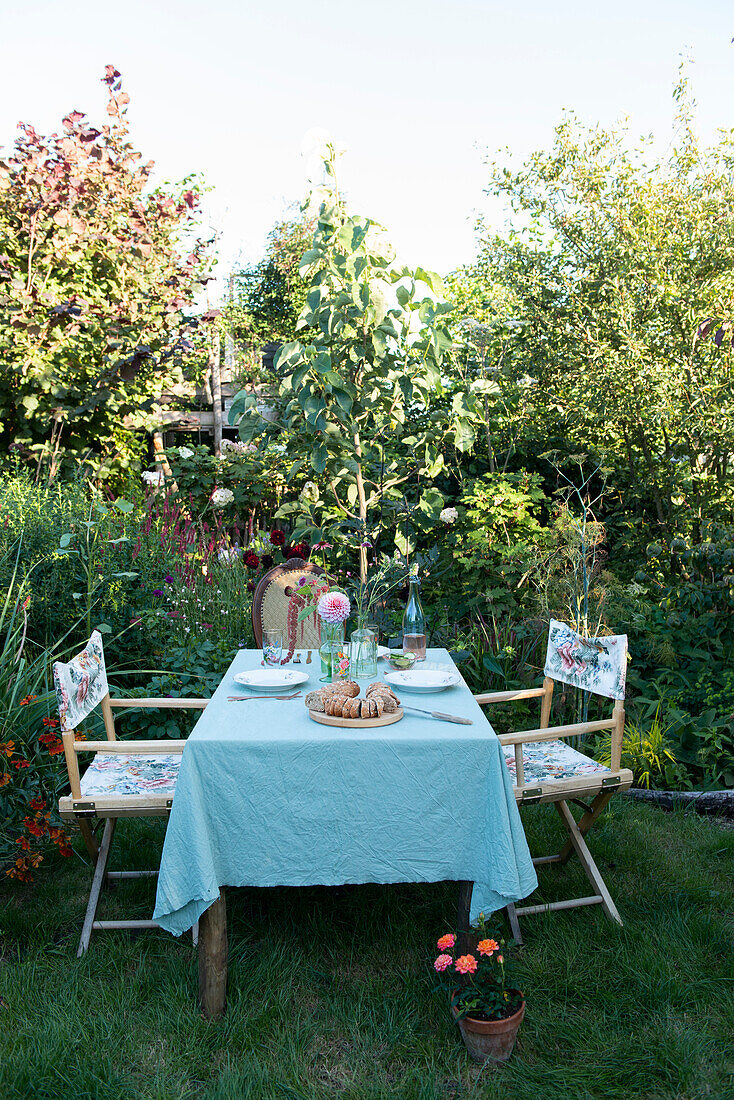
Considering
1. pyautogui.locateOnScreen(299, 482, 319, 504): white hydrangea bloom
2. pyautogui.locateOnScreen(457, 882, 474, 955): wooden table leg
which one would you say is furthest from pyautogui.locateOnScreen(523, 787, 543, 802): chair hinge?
pyautogui.locateOnScreen(299, 482, 319, 504): white hydrangea bloom

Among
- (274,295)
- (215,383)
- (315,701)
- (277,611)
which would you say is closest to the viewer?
(315,701)

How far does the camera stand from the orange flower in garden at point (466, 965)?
68.8 inches

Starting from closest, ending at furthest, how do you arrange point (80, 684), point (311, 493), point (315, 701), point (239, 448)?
point (315, 701)
point (80, 684)
point (311, 493)
point (239, 448)

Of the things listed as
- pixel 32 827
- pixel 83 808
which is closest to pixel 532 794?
pixel 83 808

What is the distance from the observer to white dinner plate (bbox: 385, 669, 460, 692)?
89.7 inches

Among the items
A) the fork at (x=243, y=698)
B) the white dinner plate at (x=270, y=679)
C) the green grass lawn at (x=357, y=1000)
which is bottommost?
the green grass lawn at (x=357, y=1000)

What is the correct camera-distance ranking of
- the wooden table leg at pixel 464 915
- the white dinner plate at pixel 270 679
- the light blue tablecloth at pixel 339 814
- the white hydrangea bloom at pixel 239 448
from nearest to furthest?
the light blue tablecloth at pixel 339 814 → the wooden table leg at pixel 464 915 → the white dinner plate at pixel 270 679 → the white hydrangea bloom at pixel 239 448

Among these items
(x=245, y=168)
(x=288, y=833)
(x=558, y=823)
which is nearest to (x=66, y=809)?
(x=288, y=833)

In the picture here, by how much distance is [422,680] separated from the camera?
2340mm

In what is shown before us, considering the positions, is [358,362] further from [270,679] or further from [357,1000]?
[357,1000]

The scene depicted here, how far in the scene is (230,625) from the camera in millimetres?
4004

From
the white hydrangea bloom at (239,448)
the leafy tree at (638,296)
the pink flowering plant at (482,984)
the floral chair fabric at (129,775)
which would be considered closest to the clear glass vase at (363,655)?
the floral chair fabric at (129,775)

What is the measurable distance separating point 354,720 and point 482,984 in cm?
68

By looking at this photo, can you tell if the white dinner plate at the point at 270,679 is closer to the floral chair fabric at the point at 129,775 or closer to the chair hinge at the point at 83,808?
the floral chair fabric at the point at 129,775
